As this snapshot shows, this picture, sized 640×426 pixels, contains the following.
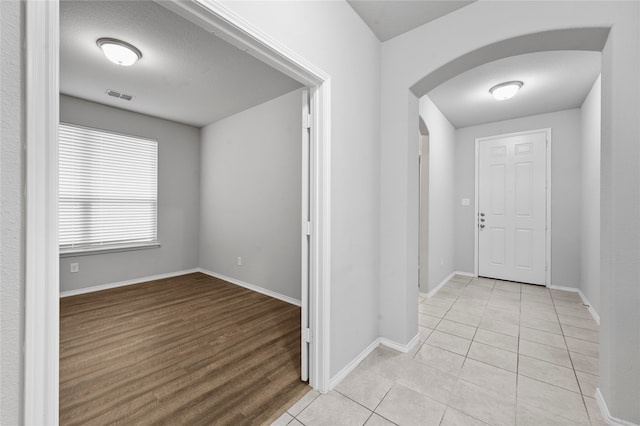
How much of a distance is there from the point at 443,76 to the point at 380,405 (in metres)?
2.51

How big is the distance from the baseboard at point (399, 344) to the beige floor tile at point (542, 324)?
1.35 metres

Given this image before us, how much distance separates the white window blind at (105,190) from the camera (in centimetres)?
363

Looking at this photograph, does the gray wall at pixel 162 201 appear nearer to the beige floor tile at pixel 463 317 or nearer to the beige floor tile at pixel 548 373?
the beige floor tile at pixel 463 317

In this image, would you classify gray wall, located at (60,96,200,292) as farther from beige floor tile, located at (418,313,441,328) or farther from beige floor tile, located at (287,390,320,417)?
beige floor tile, located at (418,313,441,328)

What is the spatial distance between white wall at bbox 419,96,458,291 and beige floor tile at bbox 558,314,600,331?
4.59ft

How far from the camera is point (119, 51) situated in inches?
95.6

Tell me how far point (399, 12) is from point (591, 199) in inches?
129

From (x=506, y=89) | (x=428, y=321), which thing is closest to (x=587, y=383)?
(x=428, y=321)

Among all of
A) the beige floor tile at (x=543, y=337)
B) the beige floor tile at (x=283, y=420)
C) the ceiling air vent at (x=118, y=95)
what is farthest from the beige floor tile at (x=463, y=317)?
the ceiling air vent at (x=118, y=95)

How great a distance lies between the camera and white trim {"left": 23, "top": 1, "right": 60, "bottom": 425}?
28.2 inches

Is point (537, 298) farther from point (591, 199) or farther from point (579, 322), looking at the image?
point (591, 199)

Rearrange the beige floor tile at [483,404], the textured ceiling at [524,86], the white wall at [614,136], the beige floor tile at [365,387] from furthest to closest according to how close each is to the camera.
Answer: the textured ceiling at [524,86] < the beige floor tile at [365,387] < the beige floor tile at [483,404] < the white wall at [614,136]

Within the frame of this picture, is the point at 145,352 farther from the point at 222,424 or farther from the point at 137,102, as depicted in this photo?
the point at 137,102

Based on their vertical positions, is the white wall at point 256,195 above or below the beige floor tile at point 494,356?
above
